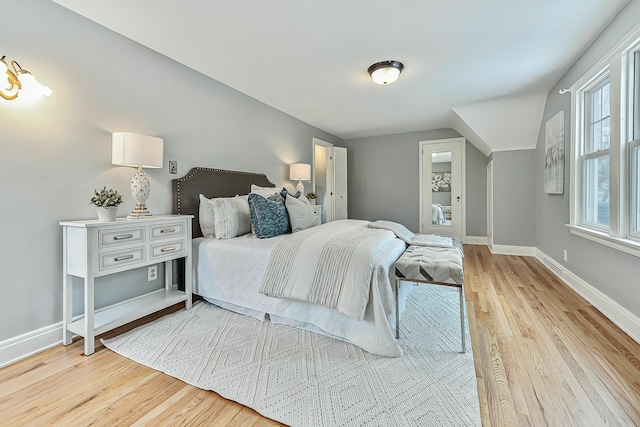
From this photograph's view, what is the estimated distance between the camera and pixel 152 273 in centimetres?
254

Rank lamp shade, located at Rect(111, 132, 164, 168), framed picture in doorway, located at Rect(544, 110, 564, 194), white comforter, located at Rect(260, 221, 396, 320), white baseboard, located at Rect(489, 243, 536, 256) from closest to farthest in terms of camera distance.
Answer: white comforter, located at Rect(260, 221, 396, 320)
lamp shade, located at Rect(111, 132, 164, 168)
framed picture in doorway, located at Rect(544, 110, 564, 194)
white baseboard, located at Rect(489, 243, 536, 256)

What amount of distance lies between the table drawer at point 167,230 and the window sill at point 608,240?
328 cm

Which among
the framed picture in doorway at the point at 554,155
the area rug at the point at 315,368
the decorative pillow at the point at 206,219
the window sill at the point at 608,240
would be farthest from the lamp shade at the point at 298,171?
the window sill at the point at 608,240

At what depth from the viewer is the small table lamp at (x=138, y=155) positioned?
211cm

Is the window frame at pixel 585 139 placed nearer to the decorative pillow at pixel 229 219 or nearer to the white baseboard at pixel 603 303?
the white baseboard at pixel 603 303

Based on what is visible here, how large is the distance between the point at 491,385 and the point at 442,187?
4.73 m

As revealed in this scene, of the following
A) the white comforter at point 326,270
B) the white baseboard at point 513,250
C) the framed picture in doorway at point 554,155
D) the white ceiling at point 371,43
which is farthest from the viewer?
the white baseboard at point 513,250

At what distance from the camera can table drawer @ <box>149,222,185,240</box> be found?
2136mm

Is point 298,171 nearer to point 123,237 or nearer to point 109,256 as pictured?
point 123,237

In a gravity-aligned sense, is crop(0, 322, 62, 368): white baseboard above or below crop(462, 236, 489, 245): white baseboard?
below

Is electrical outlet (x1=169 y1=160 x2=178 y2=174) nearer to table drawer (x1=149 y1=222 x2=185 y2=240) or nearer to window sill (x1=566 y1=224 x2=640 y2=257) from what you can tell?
table drawer (x1=149 y1=222 x2=185 y2=240)

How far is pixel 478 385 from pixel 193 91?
336cm

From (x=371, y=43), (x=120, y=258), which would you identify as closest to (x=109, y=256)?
(x=120, y=258)

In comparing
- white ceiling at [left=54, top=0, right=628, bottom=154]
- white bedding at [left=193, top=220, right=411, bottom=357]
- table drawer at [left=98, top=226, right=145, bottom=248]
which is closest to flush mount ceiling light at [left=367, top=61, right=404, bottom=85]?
white ceiling at [left=54, top=0, right=628, bottom=154]
